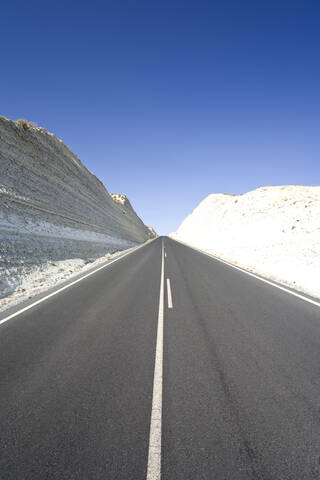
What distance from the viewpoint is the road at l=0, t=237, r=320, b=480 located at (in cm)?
197

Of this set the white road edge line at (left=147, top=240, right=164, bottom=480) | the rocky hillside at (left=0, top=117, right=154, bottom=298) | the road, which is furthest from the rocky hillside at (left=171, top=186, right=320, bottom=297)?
the rocky hillside at (left=0, top=117, right=154, bottom=298)

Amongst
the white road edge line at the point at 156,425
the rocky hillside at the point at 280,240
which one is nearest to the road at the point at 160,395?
the white road edge line at the point at 156,425

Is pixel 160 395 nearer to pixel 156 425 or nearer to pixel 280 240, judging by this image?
pixel 156 425

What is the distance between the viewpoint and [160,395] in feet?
9.19

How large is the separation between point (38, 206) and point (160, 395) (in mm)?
16259

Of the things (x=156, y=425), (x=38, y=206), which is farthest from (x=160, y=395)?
(x=38, y=206)

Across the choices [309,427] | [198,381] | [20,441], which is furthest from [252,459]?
[20,441]

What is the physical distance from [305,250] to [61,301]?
40.1 ft

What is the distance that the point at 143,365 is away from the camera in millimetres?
3477

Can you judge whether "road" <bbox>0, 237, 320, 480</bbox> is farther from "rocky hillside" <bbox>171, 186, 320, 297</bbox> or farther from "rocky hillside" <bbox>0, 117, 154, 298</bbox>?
"rocky hillside" <bbox>0, 117, 154, 298</bbox>

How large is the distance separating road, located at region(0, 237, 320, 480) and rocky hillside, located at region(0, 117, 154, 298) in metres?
5.01

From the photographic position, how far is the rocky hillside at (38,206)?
10.5m

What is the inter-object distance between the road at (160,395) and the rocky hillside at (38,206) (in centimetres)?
501

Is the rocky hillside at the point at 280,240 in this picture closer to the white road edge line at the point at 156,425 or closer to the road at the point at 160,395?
the road at the point at 160,395
